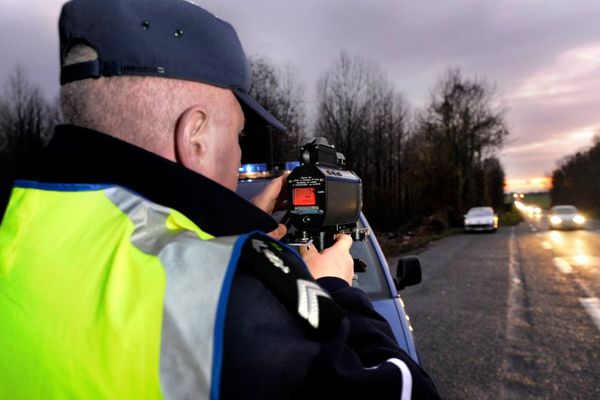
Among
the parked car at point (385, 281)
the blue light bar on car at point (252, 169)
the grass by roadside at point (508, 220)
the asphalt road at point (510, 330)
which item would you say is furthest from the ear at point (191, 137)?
the grass by roadside at point (508, 220)

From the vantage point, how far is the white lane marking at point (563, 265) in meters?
11.9

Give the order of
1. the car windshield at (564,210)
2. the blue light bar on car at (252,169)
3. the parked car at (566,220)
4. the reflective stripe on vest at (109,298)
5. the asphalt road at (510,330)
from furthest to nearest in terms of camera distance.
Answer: the car windshield at (564,210), the parked car at (566,220), the asphalt road at (510,330), the blue light bar on car at (252,169), the reflective stripe on vest at (109,298)

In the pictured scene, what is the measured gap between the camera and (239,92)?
1.10 m

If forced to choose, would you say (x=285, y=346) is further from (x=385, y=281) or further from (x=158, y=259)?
(x=385, y=281)

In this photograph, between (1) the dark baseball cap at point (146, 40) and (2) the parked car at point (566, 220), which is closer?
(1) the dark baseball cap at point (146, 40)

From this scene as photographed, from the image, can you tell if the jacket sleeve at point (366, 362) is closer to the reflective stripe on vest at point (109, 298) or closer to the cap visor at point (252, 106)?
the reflective stripe on vest at point (109, 298)

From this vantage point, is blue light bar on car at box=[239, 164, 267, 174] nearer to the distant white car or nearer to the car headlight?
the distant white car

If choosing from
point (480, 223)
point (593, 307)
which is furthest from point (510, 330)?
point (480, 223)

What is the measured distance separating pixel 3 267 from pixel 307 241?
81 cm

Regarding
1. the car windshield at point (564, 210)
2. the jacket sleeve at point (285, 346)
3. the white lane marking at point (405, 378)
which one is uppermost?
the jacket sleeve at point (285, 346)

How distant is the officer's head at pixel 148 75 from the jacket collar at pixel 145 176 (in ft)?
0.21

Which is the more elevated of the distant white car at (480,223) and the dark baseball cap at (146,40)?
the dark baseball cap at (146,40)

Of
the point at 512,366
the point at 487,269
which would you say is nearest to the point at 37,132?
the point at 487,269

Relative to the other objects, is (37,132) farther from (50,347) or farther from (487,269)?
(50,347)
